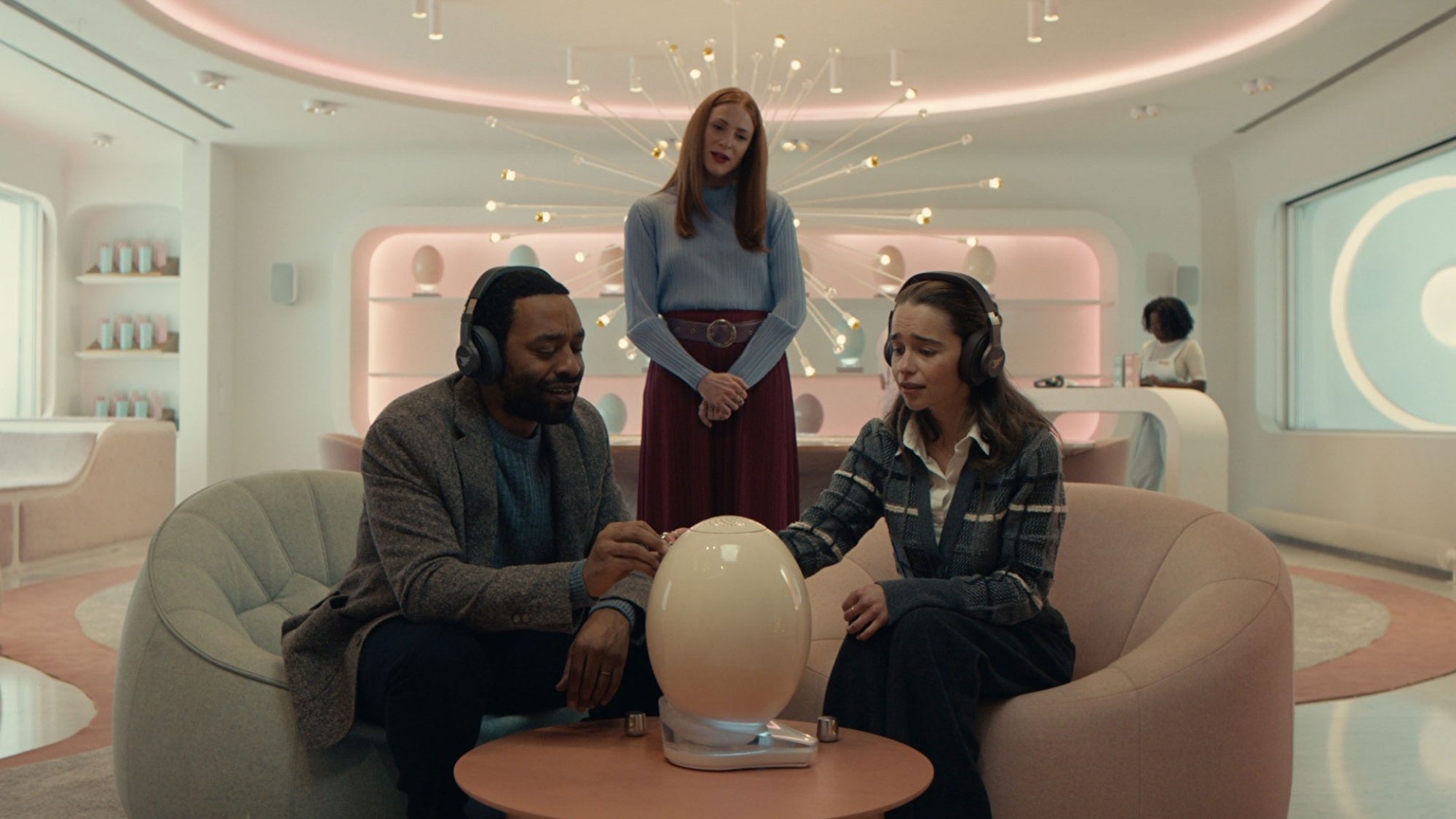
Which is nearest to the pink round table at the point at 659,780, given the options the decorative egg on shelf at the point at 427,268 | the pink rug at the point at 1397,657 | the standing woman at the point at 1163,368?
the pink rug at the point at 1397,657

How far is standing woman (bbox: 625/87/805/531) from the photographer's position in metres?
2.81

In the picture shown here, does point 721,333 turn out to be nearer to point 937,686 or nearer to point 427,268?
point 937,686

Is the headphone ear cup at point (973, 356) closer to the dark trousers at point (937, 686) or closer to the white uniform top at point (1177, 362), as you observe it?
the dark trousers at point (937, 686)

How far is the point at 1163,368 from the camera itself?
6594mm

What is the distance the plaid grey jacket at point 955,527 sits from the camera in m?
1.84

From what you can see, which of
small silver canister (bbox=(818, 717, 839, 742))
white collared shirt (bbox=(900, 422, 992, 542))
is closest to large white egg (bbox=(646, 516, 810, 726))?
small silver canister (bbox=(818, 717, 839, 742))

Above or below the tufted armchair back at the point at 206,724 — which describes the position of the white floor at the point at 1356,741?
below

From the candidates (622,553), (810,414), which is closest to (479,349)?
(622,553)

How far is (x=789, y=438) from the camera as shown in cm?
290

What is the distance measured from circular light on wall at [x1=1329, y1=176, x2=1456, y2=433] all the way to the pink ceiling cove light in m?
1.35

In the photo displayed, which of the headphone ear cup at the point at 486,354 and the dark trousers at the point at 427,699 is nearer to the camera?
the dark trousers at the point at 427,699

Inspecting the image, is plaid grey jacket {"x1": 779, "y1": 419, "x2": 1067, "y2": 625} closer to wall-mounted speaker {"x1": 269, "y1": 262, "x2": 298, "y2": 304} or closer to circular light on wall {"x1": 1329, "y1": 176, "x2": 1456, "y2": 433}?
circular light on wall {"x1": 1329, "y1": 176, "x2": 1456, "y2": 433}

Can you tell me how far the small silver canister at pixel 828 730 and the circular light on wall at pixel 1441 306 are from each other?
19.5ft

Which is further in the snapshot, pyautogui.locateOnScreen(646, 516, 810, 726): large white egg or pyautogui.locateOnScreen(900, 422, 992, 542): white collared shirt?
pyautogui.locateOnScreen(900, 422, 992, 542): white collared shirt
